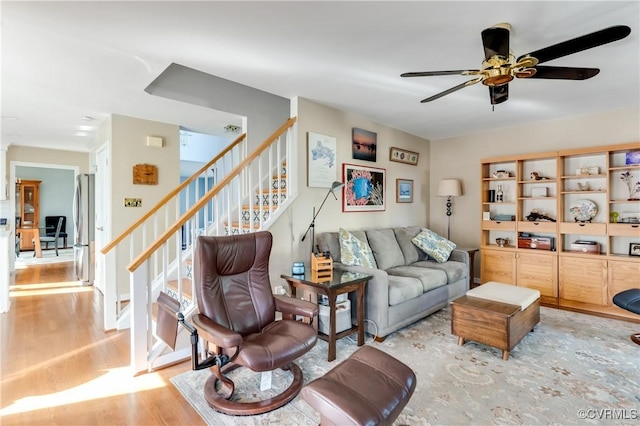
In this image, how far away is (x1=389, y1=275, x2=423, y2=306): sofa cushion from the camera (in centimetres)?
313

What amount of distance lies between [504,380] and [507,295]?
906mm

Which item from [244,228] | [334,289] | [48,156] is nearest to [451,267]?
[334,289]

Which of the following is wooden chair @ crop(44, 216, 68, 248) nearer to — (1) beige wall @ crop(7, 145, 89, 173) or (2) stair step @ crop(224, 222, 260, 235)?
(1) beige wall @ crop(7, 145, 89, 173)

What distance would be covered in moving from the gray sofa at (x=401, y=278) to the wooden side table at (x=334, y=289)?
17cm

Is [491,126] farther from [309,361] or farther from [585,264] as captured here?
[309,361]

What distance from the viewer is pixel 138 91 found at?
3236 millimetres

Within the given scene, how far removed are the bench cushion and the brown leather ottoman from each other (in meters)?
1.64

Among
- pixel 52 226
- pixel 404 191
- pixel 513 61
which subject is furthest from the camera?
pixel 52 226

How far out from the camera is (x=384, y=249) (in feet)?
13.4

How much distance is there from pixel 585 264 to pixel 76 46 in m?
5.62

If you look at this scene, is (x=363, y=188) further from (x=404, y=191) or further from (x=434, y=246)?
(x=434, y=246)

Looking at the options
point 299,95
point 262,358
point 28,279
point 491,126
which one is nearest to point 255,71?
point 299,95
